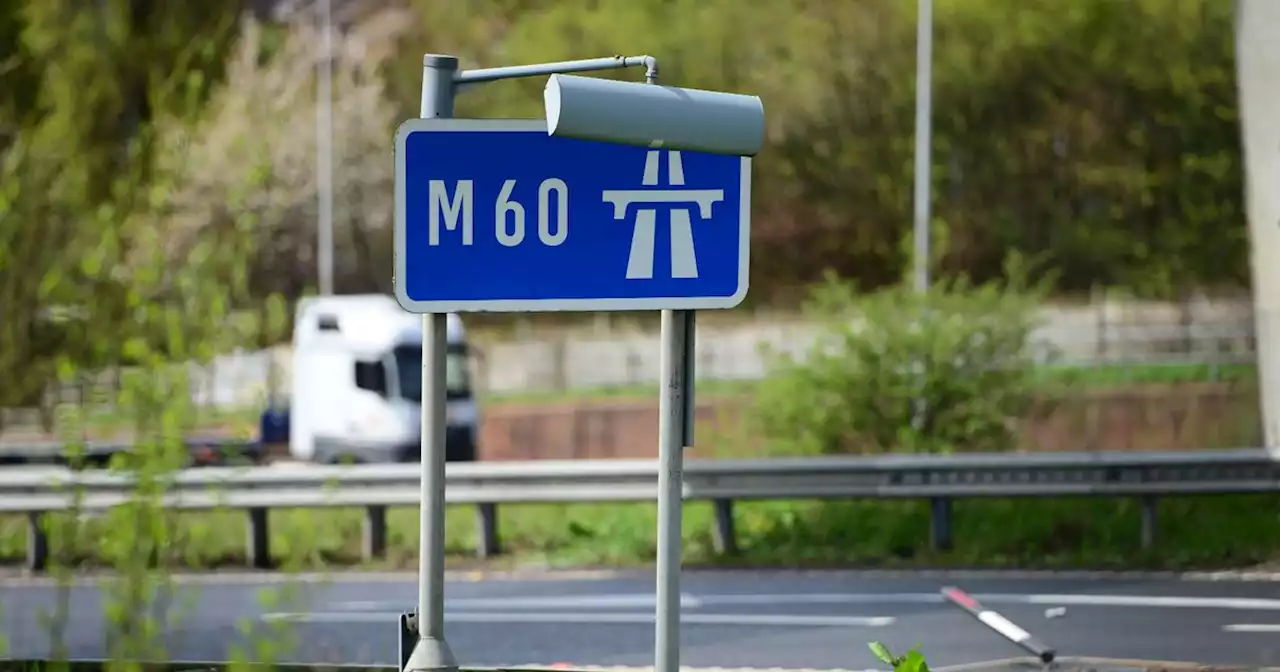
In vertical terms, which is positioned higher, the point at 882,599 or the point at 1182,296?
the point at 1182,296

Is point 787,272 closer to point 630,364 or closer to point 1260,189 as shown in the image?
point 630,364

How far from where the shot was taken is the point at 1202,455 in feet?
41.4

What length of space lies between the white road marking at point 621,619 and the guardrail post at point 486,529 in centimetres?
265

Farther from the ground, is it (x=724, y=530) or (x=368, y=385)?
(x=368, y=385)

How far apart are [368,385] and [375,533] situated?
11.4 meters

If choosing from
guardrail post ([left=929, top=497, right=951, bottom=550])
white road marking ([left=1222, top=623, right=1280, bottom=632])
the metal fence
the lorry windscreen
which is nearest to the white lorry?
the lorry windscreen

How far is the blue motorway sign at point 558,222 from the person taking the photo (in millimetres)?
4094

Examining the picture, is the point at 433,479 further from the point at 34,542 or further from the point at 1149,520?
the point at 34,542

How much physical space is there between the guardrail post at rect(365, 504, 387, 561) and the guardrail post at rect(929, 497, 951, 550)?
4.15 meters

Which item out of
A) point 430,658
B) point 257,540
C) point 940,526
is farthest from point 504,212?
point 257,540

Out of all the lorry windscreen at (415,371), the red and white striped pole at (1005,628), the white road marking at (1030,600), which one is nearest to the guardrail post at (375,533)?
the white road marking at (1030,600)

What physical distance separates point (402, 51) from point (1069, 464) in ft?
123

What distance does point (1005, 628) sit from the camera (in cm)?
877

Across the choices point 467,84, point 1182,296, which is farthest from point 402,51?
point 467,84
